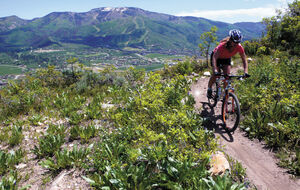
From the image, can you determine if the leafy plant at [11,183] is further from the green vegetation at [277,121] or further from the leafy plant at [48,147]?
the green vegetation at [277,121]

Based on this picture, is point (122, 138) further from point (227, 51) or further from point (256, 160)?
point (227, 51)

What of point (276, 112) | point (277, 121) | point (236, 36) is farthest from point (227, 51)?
point (277, 121)

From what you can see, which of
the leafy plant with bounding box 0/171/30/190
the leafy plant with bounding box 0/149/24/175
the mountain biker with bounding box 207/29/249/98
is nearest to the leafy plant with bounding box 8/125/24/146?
the leafy plant with bounding box 0/149/24/175

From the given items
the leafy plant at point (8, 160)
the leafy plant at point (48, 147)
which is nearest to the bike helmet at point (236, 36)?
the leafy plant at point (48, 147)

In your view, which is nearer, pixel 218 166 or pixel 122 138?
pixel 218 166

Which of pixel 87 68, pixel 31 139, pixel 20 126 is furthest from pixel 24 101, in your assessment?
pixel 87 68

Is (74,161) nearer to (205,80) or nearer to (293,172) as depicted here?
(293,172)

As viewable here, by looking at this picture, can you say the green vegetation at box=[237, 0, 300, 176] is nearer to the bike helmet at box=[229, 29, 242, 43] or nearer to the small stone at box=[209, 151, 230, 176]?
the small stone at box=[209, 151, 230, 176]

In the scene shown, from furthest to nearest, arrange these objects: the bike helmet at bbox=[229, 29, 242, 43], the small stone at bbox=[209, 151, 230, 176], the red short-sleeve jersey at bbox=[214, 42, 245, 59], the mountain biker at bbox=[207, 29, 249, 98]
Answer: the red short-sleeve jersey at bbox=[214, 42, 245, 59] → the mountain biker at bbox=[207, 29, 249, 98] → the bike helmet at bbox=[229, 29, 242, 43] → the small stone at bbox=[209, 151, 230, 176]

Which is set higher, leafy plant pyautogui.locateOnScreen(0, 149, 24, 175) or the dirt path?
the dirt path

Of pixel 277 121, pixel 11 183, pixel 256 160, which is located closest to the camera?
pixel 11 183

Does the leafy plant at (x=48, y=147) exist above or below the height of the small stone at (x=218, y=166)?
below

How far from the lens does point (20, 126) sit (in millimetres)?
5953

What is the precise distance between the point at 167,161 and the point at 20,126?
537 centimetres
